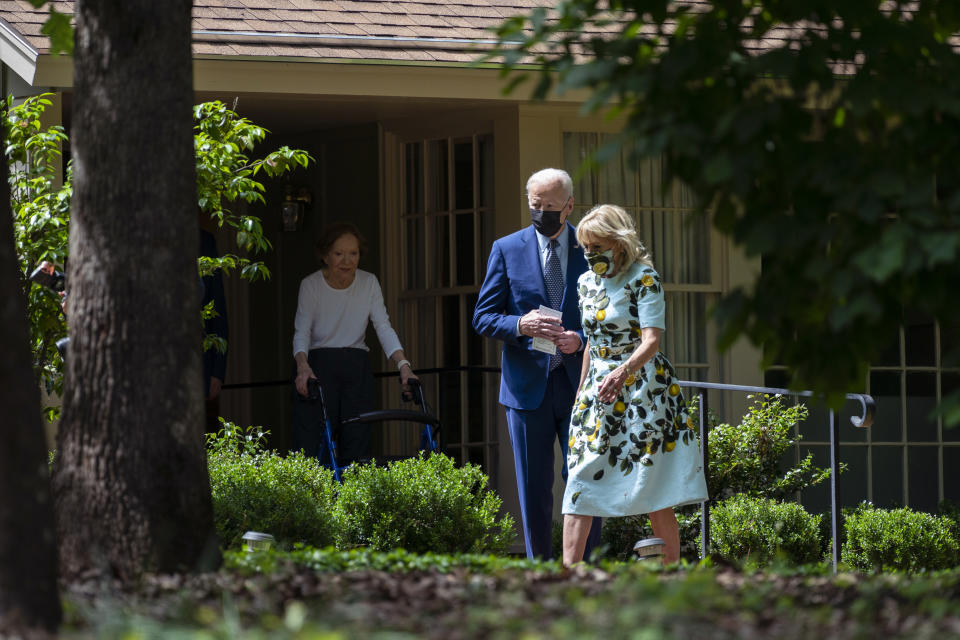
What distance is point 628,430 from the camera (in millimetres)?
5965

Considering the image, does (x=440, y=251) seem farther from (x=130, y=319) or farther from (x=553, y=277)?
(x=130, y=319)

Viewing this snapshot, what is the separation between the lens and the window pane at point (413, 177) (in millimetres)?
9352

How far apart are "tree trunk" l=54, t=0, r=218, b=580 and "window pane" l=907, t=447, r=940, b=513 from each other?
684 cm

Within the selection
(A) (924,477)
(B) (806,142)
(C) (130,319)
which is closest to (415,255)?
(A) (924,477)

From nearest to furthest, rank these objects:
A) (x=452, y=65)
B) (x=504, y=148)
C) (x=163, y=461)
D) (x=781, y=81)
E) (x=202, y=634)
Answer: (x=202, y=634)
(x=781, y=81)
(x=163, y=461)
(x=452, y=65)
(x=504, y=148)

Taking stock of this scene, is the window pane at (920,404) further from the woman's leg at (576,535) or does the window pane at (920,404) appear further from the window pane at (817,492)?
the woman's leg at (576,535)

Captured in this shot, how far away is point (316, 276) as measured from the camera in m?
8.31

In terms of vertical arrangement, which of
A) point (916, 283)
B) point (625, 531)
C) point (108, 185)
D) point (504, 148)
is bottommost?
point (625, 531)

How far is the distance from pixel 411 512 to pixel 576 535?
1.19m

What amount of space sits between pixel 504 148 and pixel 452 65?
837mm

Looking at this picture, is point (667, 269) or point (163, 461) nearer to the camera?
point (163, 461)

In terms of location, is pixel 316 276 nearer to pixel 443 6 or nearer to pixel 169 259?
pixel 443 6

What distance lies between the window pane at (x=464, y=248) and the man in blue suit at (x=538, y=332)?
2.44m

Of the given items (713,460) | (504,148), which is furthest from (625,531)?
(504,148)
